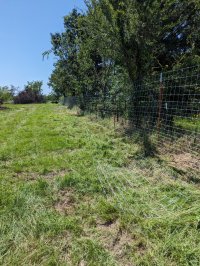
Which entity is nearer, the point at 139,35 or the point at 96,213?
the point at 96,213

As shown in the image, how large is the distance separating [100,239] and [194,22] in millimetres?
7378

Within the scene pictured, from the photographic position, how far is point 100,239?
6.57 feet

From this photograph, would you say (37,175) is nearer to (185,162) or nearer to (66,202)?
(66,202)

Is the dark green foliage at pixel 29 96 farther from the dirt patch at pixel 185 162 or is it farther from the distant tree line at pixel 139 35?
the dirt patch at pixel 185 162

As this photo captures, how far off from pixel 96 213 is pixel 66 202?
1.35 ft

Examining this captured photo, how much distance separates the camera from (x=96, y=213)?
239 cm

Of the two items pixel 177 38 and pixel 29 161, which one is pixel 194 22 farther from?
pixel 29 161

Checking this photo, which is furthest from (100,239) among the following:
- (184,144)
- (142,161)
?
(184,144)

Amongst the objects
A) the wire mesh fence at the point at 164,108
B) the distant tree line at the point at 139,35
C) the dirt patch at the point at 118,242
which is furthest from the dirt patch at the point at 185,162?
the dirt patch at the point at 118,242

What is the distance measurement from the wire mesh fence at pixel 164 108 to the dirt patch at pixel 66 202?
91.7 inches

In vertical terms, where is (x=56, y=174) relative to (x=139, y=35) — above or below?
below

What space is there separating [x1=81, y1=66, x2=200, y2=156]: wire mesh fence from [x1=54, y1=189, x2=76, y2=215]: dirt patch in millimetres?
2330

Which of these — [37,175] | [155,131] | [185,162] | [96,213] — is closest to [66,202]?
[96,213]

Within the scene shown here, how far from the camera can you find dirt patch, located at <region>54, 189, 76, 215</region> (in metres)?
2.46
